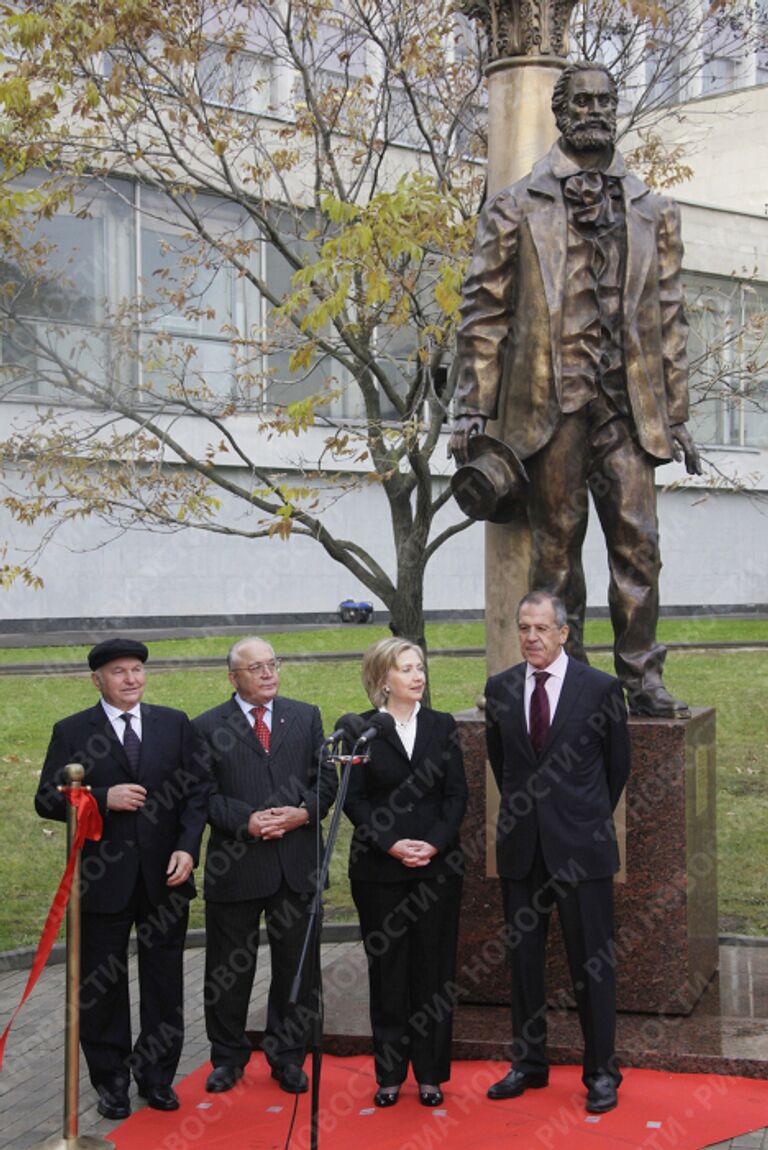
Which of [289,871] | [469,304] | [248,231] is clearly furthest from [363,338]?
[248,231]

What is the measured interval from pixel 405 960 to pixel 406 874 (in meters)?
0.37

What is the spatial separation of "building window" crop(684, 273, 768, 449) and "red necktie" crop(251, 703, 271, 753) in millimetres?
7445

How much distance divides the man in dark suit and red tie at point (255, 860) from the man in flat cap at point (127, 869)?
0.46 feet

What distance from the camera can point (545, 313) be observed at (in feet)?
24.3

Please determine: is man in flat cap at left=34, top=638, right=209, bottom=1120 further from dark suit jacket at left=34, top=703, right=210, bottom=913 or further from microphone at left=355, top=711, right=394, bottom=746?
microphone at left=355, top=711, right=394, bottom=746

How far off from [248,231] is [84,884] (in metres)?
24.1

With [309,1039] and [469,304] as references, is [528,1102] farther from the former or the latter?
[469,304]

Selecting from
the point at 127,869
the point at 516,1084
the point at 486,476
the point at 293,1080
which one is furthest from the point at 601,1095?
the point at 486,476

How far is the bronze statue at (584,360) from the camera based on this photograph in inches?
291

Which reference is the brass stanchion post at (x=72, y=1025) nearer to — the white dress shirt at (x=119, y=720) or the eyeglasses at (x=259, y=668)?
the white dress shirt at (x=119, y=720)

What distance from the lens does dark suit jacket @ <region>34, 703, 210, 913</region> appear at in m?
6.60

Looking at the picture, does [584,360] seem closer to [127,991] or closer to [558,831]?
[558,831]

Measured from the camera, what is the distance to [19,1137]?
20.5 ft

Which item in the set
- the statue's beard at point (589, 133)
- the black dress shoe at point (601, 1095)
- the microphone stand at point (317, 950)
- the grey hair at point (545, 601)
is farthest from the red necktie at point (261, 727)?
the statue's beard at point (589, 133)
